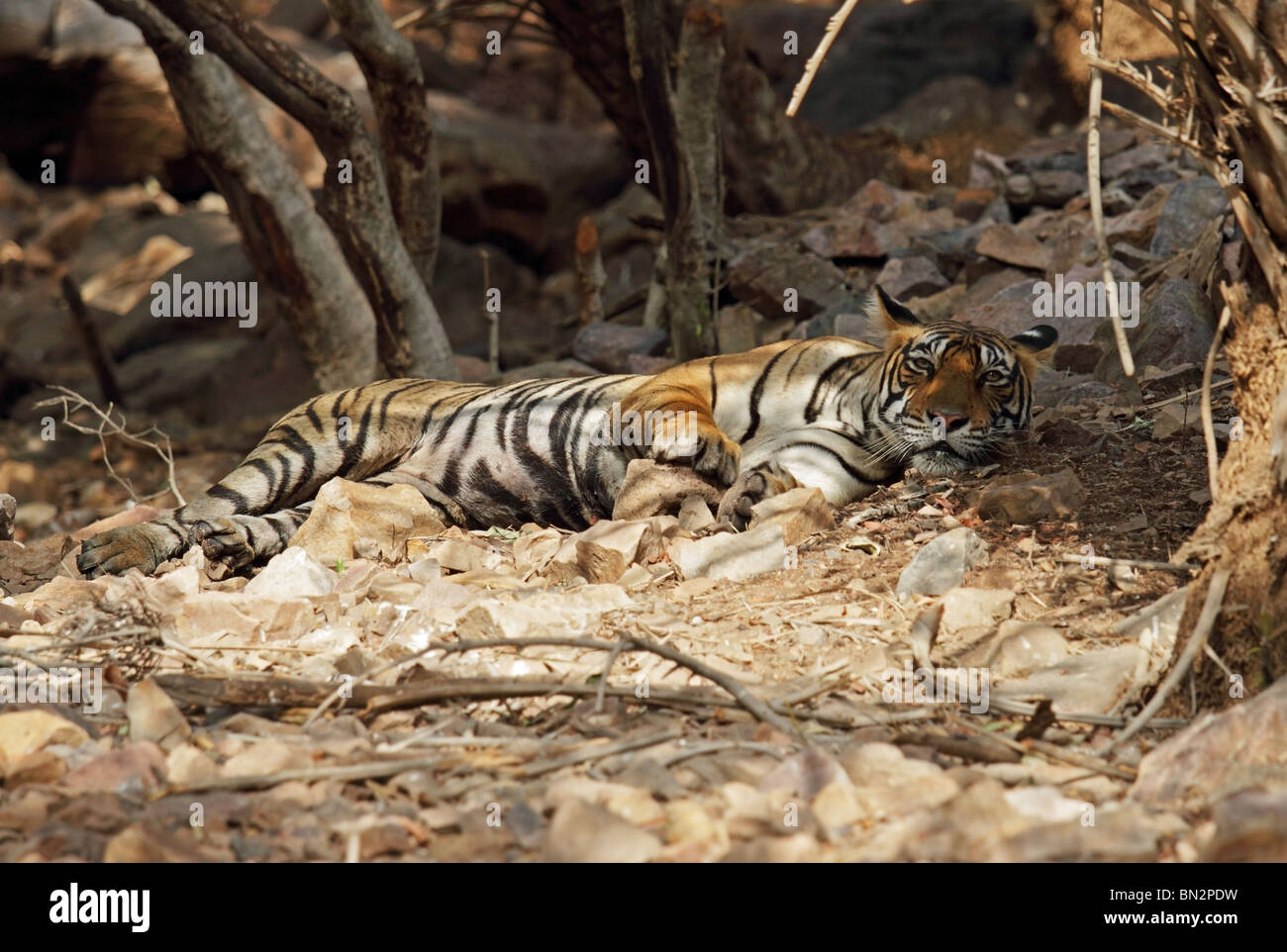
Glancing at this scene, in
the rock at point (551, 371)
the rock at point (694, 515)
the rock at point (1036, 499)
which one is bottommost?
the rock at point (694, 515)

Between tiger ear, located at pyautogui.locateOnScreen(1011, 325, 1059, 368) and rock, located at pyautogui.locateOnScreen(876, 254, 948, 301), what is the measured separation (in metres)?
1.72

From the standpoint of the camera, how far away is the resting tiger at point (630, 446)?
4215 mm

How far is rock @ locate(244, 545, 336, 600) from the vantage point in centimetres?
365

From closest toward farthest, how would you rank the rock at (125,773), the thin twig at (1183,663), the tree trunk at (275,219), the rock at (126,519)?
the rock at (125,773)
the thin twig at (1183,663)
the rock at (126,519)
the tree trunk at (275,219)

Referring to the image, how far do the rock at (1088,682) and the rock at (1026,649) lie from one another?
0.20 ft

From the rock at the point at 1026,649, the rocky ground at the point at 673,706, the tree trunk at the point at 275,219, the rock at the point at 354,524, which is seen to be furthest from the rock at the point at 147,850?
the tree trunk at the point at 275,219

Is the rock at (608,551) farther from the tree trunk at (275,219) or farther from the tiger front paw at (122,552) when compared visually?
the tree trunk at (275,219)

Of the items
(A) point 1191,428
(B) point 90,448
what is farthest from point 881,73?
(A) point 1191,428

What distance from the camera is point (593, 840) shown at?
1.97m

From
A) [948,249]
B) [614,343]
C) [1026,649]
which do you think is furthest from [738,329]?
[1026,649]

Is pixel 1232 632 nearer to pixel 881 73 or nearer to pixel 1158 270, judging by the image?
pixel 1158 270

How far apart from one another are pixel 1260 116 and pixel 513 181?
10144 millimetres

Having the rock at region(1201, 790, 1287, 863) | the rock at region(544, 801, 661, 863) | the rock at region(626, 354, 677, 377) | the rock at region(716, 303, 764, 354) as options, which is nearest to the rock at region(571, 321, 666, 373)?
the rock at region(626, 354, 677, 377)

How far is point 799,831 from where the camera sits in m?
2.08
